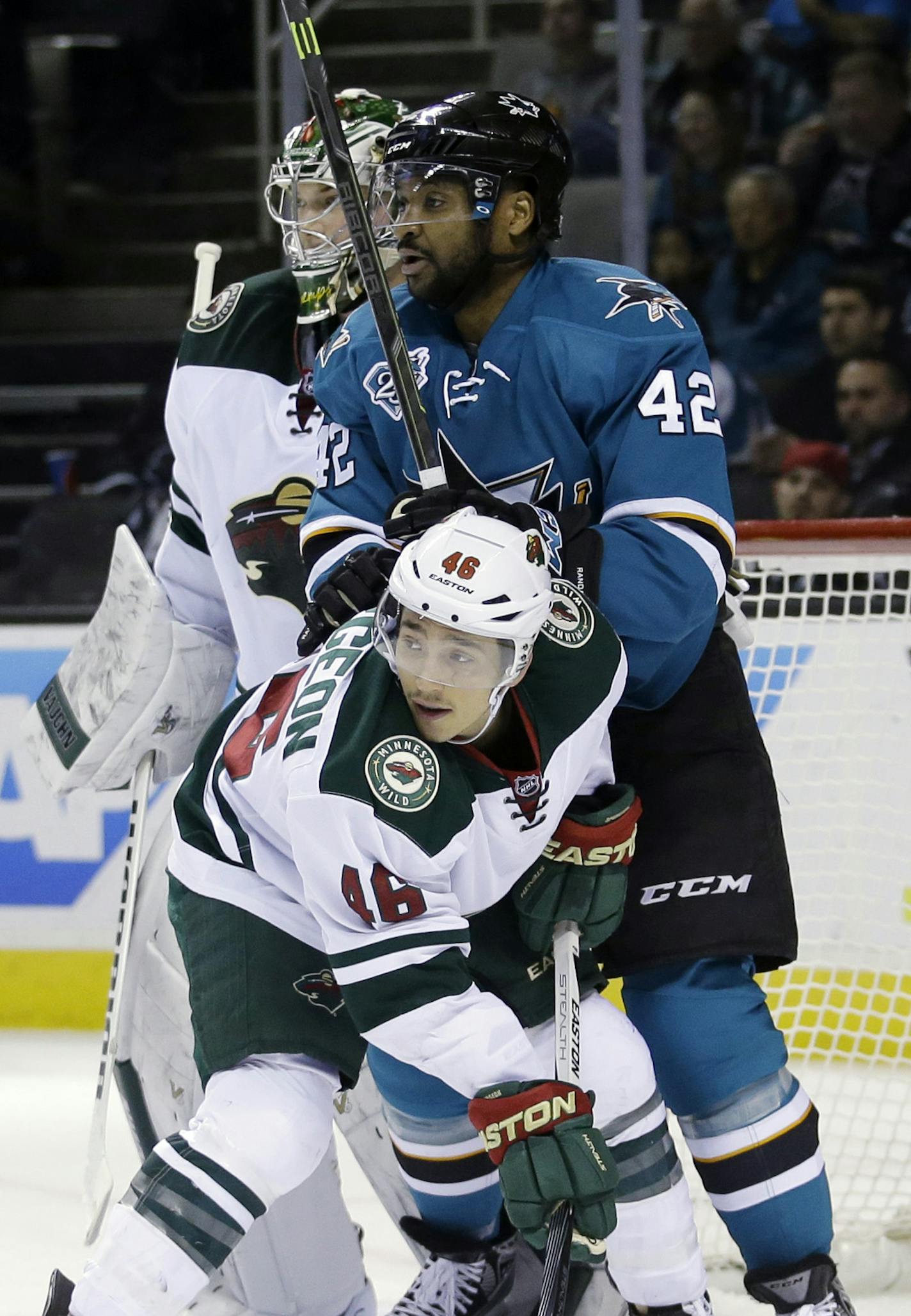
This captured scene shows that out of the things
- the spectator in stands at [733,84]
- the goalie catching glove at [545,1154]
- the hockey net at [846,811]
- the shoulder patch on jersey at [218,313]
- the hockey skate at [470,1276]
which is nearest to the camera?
the goalie catching glove at [545,1154]

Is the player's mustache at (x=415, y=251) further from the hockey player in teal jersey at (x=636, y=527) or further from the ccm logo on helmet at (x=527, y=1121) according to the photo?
the ccm logo on helmet at (x=527, y=1121)

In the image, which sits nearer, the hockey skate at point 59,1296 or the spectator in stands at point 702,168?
the hockey skate at point 59,1296

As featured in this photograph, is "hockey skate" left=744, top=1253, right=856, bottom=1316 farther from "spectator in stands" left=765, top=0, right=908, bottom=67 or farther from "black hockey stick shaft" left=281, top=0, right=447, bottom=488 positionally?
"spectator in stands" left=765, top=0, right=908, bottom=67

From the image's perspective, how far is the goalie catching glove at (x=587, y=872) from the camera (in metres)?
1.72

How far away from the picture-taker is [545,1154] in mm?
1536

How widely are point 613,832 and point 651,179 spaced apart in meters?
3.18

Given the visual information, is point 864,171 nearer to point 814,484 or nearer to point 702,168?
point 702,168

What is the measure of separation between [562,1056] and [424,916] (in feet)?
0.73

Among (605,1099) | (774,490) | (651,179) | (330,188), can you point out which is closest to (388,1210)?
(605,1099)

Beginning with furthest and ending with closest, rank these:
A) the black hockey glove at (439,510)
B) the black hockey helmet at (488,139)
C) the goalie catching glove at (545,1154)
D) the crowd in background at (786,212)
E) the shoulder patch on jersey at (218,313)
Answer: the crowd in background at (786,212), the shoulder patch on jersey at (218,313), the black hockey helmet at (488,139), the black hockey glove at (439,510), the goalie catching glove at (545,1154)

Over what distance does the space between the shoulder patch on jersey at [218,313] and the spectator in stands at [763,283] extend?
2289 millimetres

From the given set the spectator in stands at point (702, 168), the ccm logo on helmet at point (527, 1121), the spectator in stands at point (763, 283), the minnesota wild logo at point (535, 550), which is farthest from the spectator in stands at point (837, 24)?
the ccm logo on helmet at point (527, 1121)

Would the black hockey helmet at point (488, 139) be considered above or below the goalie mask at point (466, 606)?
above

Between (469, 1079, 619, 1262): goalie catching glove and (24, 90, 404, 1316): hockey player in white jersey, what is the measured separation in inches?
20.4
